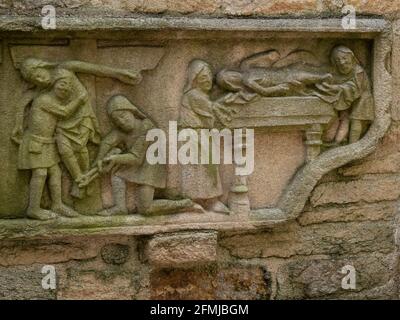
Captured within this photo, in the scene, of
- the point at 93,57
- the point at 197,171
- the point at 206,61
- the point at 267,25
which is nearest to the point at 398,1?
the point at 267,25

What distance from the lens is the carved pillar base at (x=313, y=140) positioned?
3.22 meters

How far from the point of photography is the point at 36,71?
287 centimetres

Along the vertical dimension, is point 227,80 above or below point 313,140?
above

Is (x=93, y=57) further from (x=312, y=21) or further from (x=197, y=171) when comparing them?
(x=312, y=21)

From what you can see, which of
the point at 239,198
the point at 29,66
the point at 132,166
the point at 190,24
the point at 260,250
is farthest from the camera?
the point at 260,250

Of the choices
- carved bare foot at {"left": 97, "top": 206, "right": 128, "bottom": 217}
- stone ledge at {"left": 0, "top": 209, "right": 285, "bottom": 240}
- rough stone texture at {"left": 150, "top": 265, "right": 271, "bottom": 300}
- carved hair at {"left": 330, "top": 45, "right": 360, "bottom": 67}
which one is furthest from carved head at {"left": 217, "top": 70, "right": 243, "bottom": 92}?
rough stone texture at {"left": 150, "top": 265, "right": 271, "bottom": 300}

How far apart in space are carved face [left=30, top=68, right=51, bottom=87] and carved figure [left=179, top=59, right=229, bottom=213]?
2.09ft

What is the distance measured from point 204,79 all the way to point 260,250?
919 mm

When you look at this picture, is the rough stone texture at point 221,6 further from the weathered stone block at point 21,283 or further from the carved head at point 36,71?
the weathered stone block at point 21,283

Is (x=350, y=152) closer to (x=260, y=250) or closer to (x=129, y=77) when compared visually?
(x=260, y=250)

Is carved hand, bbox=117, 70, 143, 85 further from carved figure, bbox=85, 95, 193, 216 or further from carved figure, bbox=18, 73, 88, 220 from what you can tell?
carved figure, bbox=18, 73, 88, 220

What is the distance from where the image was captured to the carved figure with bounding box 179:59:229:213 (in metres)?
3.05

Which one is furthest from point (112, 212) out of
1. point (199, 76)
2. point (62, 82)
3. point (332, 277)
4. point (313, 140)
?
point (332, 277)

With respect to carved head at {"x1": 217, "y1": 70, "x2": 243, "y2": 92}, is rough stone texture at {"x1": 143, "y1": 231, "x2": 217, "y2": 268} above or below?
below
